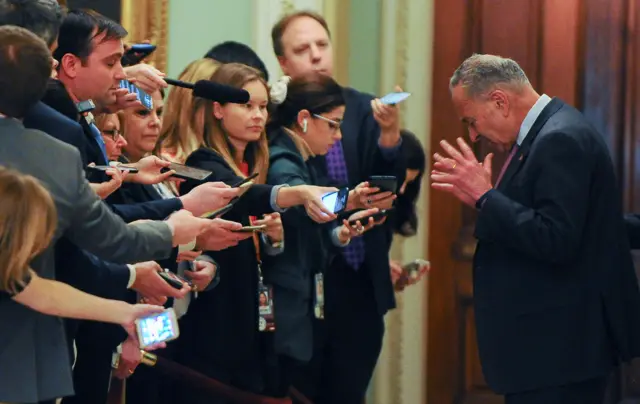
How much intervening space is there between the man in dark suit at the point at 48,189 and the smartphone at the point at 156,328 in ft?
0.51

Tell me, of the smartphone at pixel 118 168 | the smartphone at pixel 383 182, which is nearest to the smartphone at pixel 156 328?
the smartphone at pixel 118 168

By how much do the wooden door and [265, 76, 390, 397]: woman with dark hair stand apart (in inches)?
45.9

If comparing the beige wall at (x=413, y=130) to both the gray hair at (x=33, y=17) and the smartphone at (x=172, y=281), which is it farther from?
the gray hair at (x=33, y=17)

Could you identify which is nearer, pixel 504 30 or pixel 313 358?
pixel 313 358

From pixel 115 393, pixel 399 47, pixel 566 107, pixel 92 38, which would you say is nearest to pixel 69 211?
pixel 92 38

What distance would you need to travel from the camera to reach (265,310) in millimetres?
3607

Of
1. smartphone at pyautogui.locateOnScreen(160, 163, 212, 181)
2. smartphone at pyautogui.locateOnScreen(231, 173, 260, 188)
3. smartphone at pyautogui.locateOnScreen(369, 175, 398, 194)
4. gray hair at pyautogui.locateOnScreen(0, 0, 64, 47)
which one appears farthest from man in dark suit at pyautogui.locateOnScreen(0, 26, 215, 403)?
smartphone at pyautogui.locateOnScreen(369, 175, 398, 194)

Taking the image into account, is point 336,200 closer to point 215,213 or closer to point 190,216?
point 215,213

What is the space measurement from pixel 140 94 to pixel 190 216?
61cm

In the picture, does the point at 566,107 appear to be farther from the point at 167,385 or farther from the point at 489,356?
the point at 167,385

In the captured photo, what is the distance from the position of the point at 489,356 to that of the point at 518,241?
0.33m

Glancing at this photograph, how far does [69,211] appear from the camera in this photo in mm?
2350

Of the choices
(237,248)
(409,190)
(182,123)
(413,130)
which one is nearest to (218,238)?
(237,248)

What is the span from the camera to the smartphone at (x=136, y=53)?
337 centimetres
